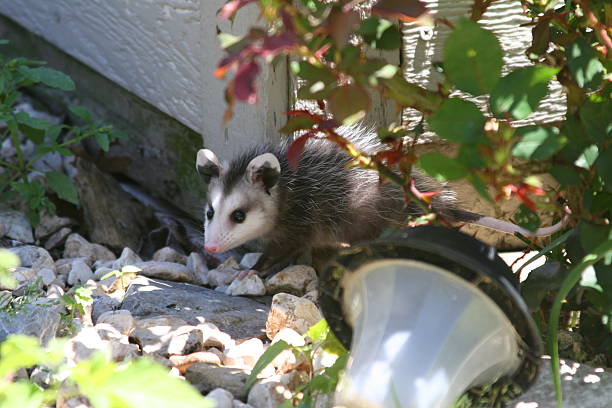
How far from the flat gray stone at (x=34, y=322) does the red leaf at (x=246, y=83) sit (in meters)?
0.99

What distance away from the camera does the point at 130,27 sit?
321cm

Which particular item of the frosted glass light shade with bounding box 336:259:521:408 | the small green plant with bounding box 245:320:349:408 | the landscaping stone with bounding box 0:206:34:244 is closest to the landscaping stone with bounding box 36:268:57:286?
the landscaping stone with bounding box 0:206:34:244

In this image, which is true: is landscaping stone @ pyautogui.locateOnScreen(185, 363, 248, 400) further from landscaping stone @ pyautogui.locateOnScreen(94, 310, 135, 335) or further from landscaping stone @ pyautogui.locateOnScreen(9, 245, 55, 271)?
landscaping stone @ pyautogui.locateOnScreen(9, 245, 55, 271)

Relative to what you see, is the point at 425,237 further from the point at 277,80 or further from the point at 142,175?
the point at 142,175

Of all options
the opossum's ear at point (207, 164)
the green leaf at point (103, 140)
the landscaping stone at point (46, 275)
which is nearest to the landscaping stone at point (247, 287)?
the opossum's ear at point (207, 164)

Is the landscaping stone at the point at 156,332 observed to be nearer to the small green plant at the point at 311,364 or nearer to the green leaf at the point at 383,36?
the small green plant at the point at 311,364

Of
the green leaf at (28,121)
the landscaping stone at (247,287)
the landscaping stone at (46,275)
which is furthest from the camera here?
the green leaf at (28,121)

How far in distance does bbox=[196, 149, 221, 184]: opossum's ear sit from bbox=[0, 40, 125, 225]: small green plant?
0.33 m

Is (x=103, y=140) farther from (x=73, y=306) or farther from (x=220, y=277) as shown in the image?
(x=73, y=306)

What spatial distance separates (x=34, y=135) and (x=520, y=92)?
215 cm

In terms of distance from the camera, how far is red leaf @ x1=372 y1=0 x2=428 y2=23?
3.88 ft

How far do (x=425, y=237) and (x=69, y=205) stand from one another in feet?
7.05

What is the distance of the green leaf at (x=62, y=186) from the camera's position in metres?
2.96

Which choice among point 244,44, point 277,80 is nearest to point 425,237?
point 244,44
